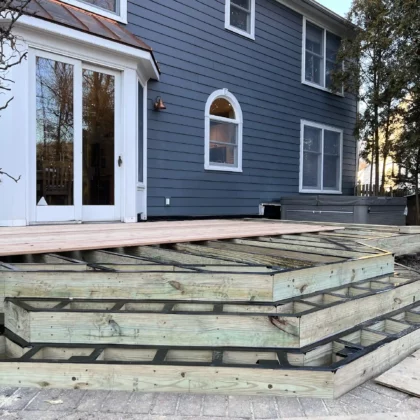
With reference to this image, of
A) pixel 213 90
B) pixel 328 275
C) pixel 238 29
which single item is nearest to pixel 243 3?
pixel 238 29

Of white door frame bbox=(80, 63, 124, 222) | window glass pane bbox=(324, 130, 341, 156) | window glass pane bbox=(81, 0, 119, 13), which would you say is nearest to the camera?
white door frame bbox=(80, 63, 124, 222)

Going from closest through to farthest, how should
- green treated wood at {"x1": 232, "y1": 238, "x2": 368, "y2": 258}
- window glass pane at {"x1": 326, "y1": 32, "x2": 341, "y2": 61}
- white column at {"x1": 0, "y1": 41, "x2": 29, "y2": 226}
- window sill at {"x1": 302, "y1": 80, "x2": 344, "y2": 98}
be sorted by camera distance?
green treated wood at {"x1": 232, "y1": 238, "x2": 368, "y2": 258} → white column at {"x1": 0, "y1": 41, "x2": 29, "y2": 226} → window sill at {"x1": 302, "y1": 80, "x2": 344, "y2": 98} → window glass pane at {"x1": 326, "y1": 32, "x2": 341, "y2": 61}

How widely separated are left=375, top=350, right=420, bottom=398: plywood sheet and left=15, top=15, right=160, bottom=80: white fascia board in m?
4.45

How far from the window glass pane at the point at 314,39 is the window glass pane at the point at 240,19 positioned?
1859 mm

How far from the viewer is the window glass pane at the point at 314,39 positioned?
8570 millimetres

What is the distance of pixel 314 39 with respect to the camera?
28.7 feet

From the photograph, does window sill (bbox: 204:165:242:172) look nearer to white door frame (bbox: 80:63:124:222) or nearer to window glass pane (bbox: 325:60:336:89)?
white door frame (bbox: 80:63:124:222)

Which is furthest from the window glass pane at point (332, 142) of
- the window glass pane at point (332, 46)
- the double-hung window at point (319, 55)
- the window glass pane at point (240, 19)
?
the window glass pane at point (240, 19)

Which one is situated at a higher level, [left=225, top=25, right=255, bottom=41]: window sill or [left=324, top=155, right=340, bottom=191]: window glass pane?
[left=225, top=25, right=255, bottom=41]: window sill

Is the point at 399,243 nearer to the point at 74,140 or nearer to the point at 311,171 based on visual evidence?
the point at 74,140

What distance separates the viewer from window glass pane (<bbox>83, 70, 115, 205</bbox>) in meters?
4.73

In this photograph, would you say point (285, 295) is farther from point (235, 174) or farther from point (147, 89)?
point (235, 174)

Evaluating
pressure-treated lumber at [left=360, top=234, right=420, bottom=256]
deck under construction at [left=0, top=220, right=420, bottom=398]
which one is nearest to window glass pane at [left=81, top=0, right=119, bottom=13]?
deck under construction at [left=0, top=220, right=420, bottom=398]

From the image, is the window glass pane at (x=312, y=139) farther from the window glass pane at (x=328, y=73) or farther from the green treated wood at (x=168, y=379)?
the green treated wood at (x=168, y=379)
